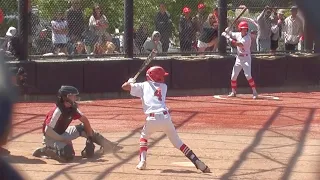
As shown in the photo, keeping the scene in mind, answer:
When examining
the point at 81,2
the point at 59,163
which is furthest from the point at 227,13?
the point at 59,163

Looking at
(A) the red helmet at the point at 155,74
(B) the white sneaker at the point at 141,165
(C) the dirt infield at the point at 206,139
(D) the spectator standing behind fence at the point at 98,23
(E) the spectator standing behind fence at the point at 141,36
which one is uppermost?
(D) the spectator standing behind fence at the point at 98,23

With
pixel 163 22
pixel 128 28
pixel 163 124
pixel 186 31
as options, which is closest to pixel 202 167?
pixel 163 124

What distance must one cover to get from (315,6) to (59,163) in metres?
8.39

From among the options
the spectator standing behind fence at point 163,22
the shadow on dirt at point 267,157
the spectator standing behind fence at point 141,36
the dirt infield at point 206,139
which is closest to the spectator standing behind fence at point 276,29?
the dirt infield at point 206,139

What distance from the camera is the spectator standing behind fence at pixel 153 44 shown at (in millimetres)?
16531

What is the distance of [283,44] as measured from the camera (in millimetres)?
18953

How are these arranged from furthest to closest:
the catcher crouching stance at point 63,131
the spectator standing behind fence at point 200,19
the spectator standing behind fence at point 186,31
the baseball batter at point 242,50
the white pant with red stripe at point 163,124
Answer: the spectator standing behind fence at point 200,19 → the spectator standing behind fence at point 186,31 → the baseball batter at point 242,50 → the catcher crouching stance at point 63,131 → the white pant with red stripe at point 163,124

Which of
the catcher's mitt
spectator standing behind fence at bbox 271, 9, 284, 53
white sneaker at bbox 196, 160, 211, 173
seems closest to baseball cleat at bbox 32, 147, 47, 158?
the catcher's mitt

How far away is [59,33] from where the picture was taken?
15852mm

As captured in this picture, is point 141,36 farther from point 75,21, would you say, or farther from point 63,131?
point 63,131

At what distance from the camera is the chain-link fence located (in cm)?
1597

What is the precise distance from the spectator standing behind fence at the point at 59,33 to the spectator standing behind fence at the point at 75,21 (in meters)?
0.14

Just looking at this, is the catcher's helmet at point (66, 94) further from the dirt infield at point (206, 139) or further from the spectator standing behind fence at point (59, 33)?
the spectator standing behind fence at point (59, 33)

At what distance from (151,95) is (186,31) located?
28.9ft
